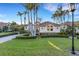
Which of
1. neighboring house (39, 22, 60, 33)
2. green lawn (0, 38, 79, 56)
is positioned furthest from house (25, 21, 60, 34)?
green lawn (0, 38, 79, 56)

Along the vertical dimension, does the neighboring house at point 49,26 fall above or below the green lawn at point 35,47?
above

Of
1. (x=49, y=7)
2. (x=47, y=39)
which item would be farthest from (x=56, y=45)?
(x=49, y=7)

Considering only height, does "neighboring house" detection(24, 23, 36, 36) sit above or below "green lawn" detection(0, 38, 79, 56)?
above

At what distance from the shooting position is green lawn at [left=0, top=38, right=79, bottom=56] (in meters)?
5.15

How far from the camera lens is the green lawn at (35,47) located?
5.15m

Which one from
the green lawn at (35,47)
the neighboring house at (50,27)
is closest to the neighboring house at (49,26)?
the neighboring house at (50,27)

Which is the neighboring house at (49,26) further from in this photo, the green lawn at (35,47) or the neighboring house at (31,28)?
the green lawn at (35,47)

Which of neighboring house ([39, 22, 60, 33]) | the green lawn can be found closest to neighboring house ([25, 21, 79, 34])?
neighboring house ([39, 22, 60, 33])

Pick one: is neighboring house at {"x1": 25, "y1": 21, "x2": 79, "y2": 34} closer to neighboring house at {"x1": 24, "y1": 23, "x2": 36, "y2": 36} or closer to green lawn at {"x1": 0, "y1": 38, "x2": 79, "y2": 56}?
neighboring house at {"x1": 24, "y1": 23, "x2": 36, "y2": 36}

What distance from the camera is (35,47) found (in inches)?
204

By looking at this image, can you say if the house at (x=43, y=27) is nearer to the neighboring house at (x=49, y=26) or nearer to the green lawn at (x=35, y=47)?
the neighboring house at (x=49, y=26)

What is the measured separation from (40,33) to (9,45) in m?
Answer: 0.38

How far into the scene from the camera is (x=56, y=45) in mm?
5203

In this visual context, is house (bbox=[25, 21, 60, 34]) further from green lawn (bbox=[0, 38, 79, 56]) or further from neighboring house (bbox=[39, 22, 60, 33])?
green lawn (bbox=[0, 38, 79, 56])
